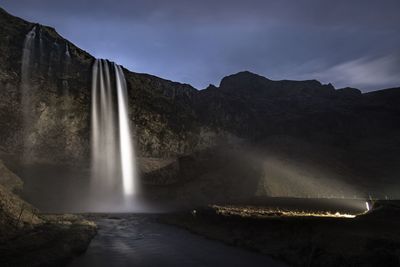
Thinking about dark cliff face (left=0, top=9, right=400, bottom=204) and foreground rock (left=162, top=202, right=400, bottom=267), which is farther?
dark cliff face (left=0, top=9, right=400, bottom=204)

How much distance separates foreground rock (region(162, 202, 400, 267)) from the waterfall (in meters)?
39.4

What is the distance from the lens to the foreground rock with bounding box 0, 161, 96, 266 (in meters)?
18.3

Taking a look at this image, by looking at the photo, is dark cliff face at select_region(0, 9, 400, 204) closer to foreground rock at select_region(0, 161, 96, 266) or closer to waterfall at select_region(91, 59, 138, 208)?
waterfall at select_region(91, 59, 138, 208)

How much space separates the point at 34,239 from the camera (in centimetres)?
2189

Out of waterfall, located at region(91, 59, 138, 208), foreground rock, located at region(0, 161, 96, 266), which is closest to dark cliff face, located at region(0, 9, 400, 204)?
waterfall, located at region(91, 59, 138, 208)

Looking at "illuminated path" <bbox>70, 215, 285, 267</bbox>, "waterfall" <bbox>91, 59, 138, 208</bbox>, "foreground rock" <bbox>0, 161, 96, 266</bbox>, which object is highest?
"waterfall" <bbox>91, 59, 138, 208</bbox>

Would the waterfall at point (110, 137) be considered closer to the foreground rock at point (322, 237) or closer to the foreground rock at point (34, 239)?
the foreground rock at point (34, 239)

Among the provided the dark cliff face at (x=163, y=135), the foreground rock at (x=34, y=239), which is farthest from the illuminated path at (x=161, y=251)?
the dark cliff face at (x=163, y=135)

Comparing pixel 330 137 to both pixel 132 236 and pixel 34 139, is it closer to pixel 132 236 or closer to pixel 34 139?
pixel 34 139

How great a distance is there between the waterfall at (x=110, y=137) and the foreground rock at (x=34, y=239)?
36.4 meters

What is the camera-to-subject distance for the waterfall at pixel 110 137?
66562mm

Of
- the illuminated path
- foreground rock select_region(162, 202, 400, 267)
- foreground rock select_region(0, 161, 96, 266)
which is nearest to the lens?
foreground rock select_region(162, 202, 400, 267)

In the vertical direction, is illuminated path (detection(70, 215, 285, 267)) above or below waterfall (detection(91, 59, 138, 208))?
below

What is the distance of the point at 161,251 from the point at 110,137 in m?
46.2
